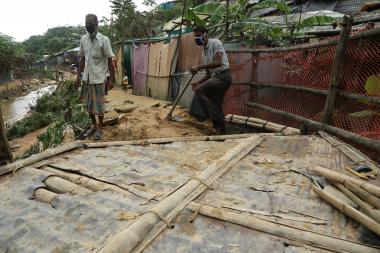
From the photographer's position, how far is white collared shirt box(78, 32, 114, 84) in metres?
4.56

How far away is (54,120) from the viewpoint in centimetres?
874

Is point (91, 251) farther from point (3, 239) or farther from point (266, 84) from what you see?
point (266, 84)

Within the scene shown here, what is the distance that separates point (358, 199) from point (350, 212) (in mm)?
174

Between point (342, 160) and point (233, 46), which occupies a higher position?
point (233, 46)

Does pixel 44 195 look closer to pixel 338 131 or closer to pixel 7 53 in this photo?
pixel 338 131

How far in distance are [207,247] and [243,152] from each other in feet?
4.83

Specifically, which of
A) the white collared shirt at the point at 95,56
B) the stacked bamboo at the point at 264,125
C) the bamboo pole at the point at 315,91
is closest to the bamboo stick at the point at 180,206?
the bamboo pole at the point at 315,91

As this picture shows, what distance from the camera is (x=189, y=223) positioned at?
175cm

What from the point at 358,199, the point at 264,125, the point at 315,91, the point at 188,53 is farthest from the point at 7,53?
the point at 358,199

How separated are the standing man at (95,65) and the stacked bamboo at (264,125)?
6.94 ft

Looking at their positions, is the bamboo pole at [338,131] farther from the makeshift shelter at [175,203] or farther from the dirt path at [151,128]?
the dirt path at [151,128]

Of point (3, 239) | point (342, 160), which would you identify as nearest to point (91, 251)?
point (3, 239)

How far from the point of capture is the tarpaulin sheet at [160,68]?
8750mm

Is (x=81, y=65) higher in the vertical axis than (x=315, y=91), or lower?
higher
